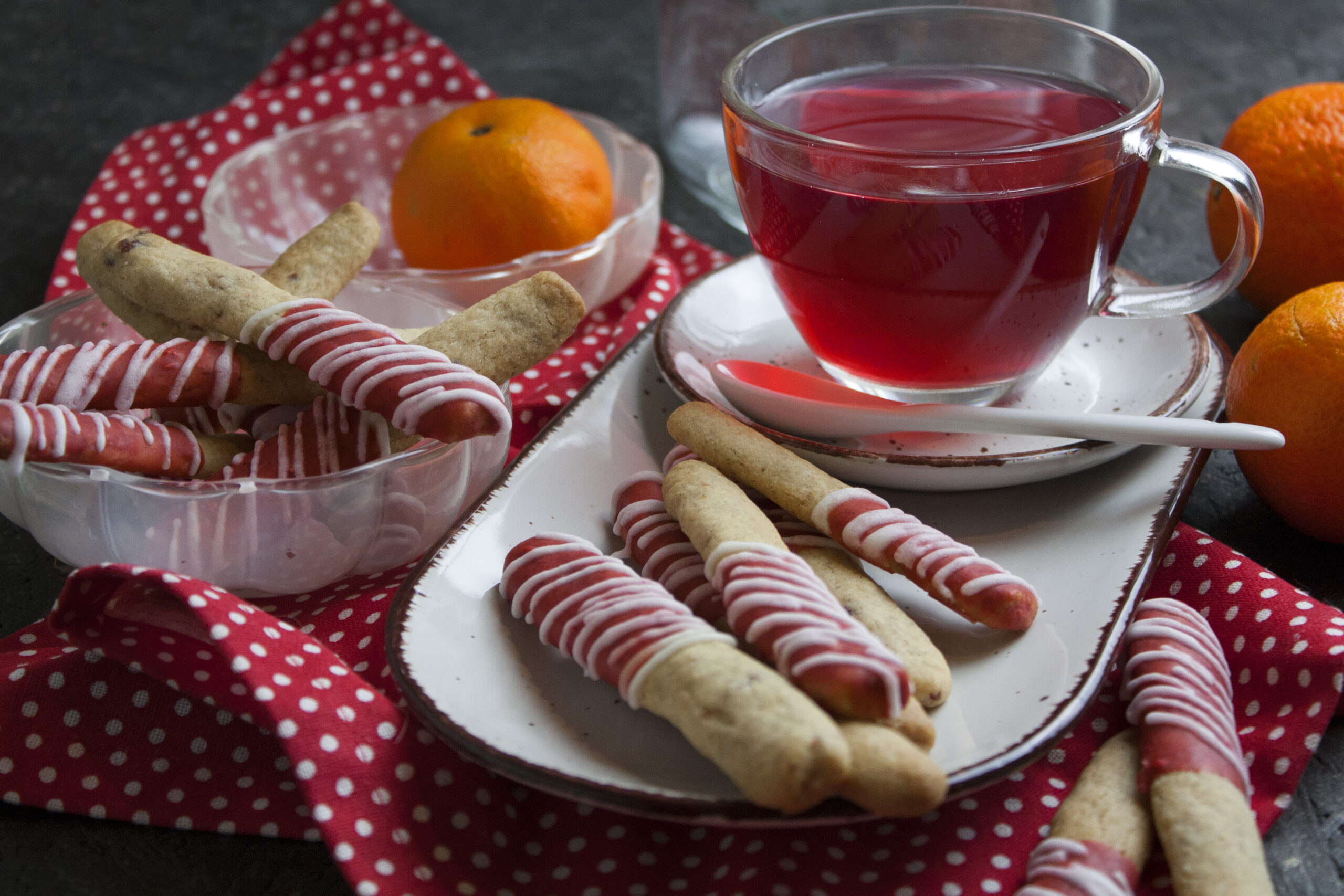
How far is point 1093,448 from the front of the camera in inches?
32.6

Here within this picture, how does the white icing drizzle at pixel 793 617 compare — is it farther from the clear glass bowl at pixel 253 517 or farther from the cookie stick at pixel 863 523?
the clear glass bowl at pixel 253 517

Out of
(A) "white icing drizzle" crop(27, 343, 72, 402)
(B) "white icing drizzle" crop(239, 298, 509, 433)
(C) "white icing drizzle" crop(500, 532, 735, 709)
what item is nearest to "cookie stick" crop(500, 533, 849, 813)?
(C) "white icing drizzle" crop(500, 532, 735, 709)

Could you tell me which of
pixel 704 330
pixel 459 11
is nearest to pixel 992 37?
pixel 704 330

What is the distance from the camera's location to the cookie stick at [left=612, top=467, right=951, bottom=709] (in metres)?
0.65

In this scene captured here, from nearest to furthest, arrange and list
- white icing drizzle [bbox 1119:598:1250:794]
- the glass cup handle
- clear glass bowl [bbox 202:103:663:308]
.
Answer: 1. white icing drizzle [bbox 1119:598:1250:794]
2. the glass cup handle
3. clear glass bowl [bbox 202:103:663:308]

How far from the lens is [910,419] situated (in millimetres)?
857

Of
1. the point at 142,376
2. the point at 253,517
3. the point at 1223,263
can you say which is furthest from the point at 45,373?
the point at 1223,263

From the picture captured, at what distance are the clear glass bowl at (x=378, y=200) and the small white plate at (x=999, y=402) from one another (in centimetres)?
15

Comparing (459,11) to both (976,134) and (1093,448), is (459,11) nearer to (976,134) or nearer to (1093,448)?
(976,134)

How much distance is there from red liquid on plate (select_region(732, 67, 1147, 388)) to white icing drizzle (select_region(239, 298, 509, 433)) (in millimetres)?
274

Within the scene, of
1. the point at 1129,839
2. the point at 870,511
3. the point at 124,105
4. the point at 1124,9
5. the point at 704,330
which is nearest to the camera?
the point at 1129,839

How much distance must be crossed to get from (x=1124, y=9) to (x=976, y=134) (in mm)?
1403

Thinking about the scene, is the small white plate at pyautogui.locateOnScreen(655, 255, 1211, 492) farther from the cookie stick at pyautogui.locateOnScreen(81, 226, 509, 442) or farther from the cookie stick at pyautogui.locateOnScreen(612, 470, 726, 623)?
the cookie stick at pyautogui.locateOnScreen(81, 226, 509, 442)

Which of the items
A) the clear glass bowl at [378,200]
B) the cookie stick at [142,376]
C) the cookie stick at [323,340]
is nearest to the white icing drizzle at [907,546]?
the cookie stick at [323,340]
